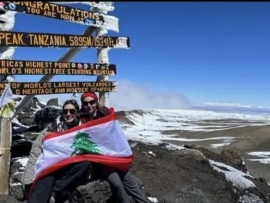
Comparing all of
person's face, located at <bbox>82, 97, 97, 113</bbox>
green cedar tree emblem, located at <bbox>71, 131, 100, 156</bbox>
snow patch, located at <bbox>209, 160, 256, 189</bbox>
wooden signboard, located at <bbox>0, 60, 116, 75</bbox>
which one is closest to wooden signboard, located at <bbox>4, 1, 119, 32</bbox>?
wooden signboard, located at <bbox>0, 60, 116, 75</bbox>

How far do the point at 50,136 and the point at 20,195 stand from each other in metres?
1.61

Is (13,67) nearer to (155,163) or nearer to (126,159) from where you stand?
(126,159)

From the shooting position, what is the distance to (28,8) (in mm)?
7430

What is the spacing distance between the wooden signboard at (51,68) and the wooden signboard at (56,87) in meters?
0.19

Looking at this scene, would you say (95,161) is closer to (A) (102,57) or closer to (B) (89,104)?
(B) (89,104)

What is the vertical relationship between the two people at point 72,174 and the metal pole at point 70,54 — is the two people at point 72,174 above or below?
below

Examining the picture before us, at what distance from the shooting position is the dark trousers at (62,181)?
221 inches

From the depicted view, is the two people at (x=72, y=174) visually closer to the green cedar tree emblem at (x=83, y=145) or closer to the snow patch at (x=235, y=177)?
the green cedar tree emblem at (x=83, y=145)

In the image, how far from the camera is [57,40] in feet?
26.3

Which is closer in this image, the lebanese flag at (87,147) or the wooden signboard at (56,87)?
the lebanese flag at (87,147)

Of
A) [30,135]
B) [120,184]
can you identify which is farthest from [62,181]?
[30,135]

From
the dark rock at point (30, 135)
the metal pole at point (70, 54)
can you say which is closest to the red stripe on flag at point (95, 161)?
the metal pole at point (70, 54)

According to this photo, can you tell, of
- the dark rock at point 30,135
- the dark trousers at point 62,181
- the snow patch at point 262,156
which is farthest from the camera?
the snow patch at point 262,156

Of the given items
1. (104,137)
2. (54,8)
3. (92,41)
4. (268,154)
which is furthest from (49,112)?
(268,154)
